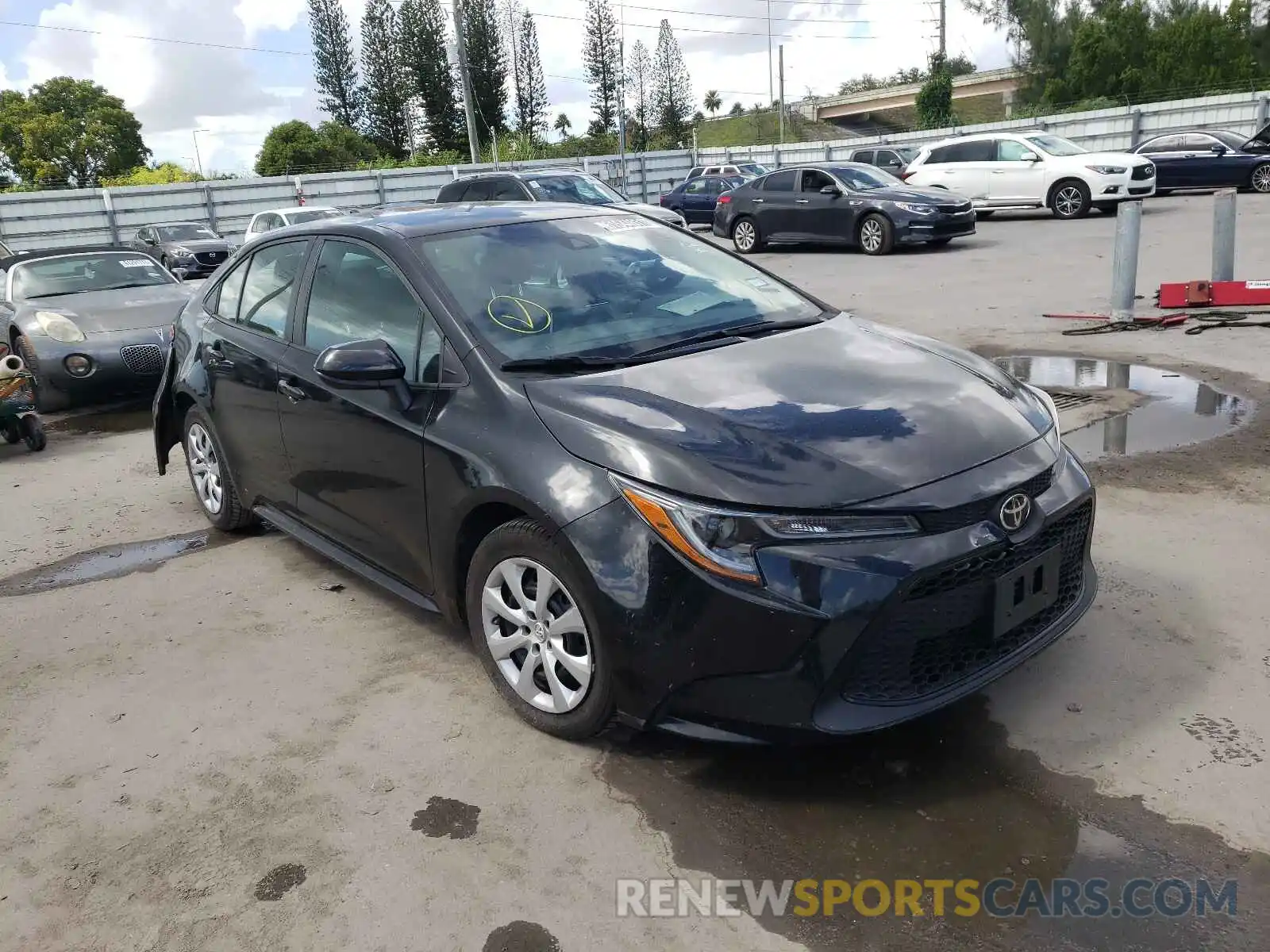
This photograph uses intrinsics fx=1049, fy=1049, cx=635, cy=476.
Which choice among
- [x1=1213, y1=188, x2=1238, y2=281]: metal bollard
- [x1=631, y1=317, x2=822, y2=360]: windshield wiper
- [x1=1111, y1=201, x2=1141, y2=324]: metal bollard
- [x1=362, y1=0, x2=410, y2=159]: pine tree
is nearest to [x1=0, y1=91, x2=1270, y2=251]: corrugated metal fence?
[x1=1213, y1=188, x2=1238, y2=281]: metal bollard

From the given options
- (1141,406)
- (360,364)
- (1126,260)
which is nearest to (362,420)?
(360,364)

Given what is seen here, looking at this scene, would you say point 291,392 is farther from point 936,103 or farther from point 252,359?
point 936,103

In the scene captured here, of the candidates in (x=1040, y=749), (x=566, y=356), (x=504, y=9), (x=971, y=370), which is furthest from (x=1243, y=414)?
(x=504, y=9)

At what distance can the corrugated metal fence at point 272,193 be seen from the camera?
29.4 m

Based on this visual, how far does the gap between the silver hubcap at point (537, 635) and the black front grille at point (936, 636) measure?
0.81m

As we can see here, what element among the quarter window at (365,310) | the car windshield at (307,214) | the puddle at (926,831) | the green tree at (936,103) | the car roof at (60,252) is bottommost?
the puddle at (926,831)

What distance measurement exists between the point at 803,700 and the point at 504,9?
78273mm

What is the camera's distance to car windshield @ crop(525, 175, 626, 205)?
16.2 metres

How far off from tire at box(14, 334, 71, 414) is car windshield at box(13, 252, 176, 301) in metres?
0.83

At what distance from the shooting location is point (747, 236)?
62.8 ft

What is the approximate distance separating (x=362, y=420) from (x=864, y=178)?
15.5 meters

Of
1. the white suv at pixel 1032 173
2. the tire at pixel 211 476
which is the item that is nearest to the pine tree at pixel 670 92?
the white suv at pixel 1032 173

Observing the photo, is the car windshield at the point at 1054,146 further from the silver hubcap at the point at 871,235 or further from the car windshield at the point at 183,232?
the car windshield at the point at 183,232

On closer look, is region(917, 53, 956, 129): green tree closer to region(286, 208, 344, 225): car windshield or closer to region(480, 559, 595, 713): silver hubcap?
region(286, 208, 344, 225): car windshield
